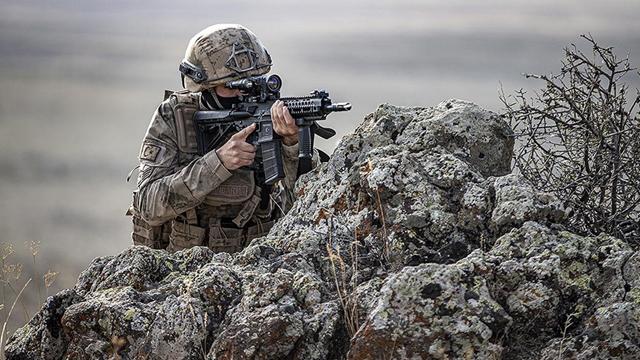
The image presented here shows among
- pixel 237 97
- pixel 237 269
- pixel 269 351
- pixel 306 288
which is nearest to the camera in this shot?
pixel 269 351

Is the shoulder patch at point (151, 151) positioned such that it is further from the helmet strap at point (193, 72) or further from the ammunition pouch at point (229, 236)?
the ammunition pouch at point (229, 236)

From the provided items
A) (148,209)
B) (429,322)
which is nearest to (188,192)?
(148,209)

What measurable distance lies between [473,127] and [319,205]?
902 millimetres

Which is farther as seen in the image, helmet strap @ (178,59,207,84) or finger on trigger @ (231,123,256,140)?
helmet strap @ (178,59,207,84)

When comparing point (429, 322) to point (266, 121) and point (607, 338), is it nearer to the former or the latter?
point (607, 338)

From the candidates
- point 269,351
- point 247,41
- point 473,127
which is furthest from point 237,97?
point 269,351

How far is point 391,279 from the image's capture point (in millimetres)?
3910

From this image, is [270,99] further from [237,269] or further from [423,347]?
[423,347]

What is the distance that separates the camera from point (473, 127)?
532 cm

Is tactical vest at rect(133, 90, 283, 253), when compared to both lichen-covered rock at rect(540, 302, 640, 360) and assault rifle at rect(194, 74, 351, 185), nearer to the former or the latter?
assault rifle at rect(194, 74, 351, 185)

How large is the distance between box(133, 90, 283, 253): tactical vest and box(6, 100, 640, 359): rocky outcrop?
1.67 m

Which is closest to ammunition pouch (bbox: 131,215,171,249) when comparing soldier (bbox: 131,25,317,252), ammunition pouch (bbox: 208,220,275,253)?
soldier (bbox: 131,25,317,252)

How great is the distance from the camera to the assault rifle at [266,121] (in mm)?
6160

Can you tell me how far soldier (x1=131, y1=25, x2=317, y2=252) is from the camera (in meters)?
6.83
